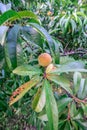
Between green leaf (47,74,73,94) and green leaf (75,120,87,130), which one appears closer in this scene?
green leaf (47,74,73,94)

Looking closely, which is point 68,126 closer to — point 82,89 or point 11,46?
point 82,89

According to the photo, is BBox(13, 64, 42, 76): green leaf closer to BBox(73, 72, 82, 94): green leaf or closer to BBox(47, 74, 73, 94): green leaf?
BBox(47, 74, 73, 94): green leaf

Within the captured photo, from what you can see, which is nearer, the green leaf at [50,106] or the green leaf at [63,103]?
the green leaf at [50,106]

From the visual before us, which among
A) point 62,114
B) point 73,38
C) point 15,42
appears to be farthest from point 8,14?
point 73,38

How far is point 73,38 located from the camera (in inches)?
74.8

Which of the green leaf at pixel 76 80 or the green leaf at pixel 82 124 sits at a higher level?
the green leaf at pixel 76 80

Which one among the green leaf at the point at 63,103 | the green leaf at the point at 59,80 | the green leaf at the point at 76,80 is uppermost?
the green leaf at the point at 59,80

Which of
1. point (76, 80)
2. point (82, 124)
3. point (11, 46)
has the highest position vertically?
point (11, 46)

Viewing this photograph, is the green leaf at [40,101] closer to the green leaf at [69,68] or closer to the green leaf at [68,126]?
the green leaf at [69,68]

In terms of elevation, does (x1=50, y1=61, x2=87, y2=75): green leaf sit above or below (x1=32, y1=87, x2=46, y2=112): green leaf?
above

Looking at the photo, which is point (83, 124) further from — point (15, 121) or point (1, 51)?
point (15, 121)

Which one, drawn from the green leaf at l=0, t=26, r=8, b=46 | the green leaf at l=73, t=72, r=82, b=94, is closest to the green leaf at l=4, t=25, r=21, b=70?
the green leaf at l=0, t=26, r=8, b=46

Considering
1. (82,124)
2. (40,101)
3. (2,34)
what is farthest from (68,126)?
(2,34)

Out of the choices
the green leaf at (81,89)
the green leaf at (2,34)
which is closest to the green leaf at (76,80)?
the green leaf at (81,89)
